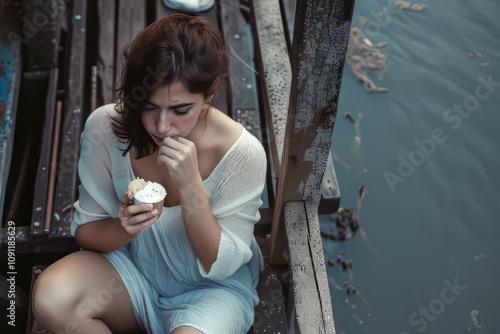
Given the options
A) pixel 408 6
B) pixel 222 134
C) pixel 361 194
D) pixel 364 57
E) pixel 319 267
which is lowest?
pixel 361 194

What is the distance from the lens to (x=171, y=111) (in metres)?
1.78

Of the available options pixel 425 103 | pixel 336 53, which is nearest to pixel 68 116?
pixel 336 53

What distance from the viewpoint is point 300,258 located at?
2.34 m

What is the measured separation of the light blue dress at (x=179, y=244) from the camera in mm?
2027

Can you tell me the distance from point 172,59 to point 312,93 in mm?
552

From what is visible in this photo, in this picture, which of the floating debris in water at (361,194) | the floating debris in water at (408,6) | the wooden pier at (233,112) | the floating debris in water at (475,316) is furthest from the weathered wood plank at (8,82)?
the floating debris in water at (408,6)

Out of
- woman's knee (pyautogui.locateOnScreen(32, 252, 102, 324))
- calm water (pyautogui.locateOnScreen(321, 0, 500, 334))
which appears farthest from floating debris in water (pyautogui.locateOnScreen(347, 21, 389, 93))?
woman's knee (pyautogui.locateOnScreen(32, 252, 102, 324))

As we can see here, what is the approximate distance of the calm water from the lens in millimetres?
3480

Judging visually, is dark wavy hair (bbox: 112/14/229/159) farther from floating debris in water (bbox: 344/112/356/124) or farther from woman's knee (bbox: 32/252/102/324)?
floating debris in water (bbox: 344/112/356/124)

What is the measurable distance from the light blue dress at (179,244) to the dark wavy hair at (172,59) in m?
0.30

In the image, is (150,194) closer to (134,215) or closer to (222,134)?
(134,215)

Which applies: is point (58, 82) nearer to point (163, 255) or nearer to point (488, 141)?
point (163, 255)

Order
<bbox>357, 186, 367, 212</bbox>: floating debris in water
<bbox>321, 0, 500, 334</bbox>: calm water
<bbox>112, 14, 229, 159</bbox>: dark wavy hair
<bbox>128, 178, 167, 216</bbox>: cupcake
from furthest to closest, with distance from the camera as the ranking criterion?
<bbox>357, 186, 367, 212</bbox>: floating debris in water, <bbox>321, 0, 500, 334</bbox>: calm water, <bbox>128, 178, 167, 216</bbox>: cupcake, <bbox>112, 14, 229, 159</bbox>: dark wavy hair

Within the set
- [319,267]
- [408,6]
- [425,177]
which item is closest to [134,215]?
[319,267]
